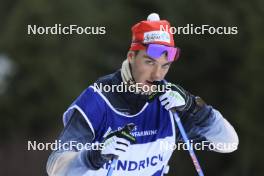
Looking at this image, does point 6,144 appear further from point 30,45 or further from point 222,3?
point 222,3

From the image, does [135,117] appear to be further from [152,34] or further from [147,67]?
[152,34]

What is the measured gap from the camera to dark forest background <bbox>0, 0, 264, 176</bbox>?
21.0ft

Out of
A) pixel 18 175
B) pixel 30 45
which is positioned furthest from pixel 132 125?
pixel 30 45

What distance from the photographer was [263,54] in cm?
619

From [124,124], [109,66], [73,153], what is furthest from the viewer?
[109,66]

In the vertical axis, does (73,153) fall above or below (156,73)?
below

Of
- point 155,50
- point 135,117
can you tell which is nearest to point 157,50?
point 155,50

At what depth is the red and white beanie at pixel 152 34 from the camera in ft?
8.51

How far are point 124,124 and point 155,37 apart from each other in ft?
1.15

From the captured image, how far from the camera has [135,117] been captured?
2701 millimetres

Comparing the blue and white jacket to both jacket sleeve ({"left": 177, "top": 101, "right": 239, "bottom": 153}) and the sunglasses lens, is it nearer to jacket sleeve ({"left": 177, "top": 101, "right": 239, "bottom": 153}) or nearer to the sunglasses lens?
jacket sleeve ({"left": 177, "top": 101, "right": 239, "bottom": 153})

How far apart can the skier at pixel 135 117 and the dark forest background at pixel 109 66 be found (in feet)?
11.2

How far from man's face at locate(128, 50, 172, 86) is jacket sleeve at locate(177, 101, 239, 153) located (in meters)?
0.26

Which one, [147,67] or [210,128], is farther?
[210,128]
